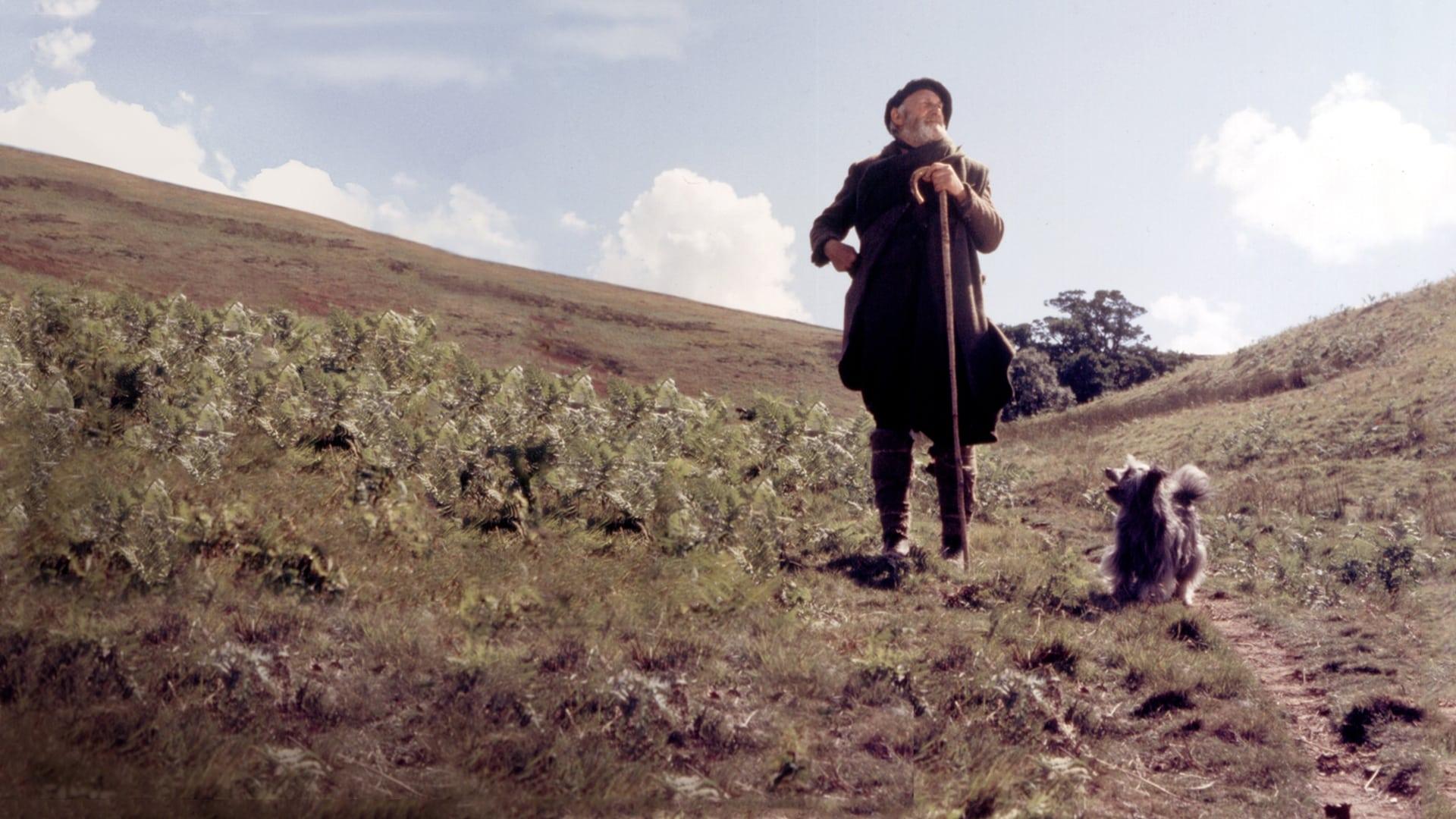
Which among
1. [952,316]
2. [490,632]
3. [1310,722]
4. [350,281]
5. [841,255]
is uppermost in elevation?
[350,281]

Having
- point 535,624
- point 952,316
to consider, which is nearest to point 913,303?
point 952,316

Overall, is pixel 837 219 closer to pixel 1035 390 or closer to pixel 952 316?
pixel 952 316

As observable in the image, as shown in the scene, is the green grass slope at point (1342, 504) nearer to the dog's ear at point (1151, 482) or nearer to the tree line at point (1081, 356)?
the dog's ear at point (1151, 482)

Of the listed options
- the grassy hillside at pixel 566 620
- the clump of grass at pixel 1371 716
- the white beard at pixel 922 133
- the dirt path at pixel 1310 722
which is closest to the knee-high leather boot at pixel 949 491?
the grassy hillside at pixel 566 620

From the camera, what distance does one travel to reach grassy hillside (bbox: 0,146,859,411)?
43.8ft

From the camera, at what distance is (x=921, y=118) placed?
6.41 metres

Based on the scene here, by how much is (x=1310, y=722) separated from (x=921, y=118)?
4221 millimetres

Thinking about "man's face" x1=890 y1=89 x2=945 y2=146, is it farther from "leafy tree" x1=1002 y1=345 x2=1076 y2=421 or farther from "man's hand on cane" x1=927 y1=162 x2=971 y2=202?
"leafy tree" x1=1002 y1=345 x2=1076 y2=421

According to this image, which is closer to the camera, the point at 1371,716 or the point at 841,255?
the point at 1371,716

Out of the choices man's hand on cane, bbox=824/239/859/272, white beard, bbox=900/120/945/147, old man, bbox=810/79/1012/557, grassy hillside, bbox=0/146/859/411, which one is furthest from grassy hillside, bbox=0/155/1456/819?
grassy hillside, bbox=0/146/859/411

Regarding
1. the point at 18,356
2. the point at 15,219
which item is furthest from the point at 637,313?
the point at 18,356

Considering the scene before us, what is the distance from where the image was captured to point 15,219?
584 inches

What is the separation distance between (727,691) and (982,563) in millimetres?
3494

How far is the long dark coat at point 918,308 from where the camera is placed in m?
6.34
